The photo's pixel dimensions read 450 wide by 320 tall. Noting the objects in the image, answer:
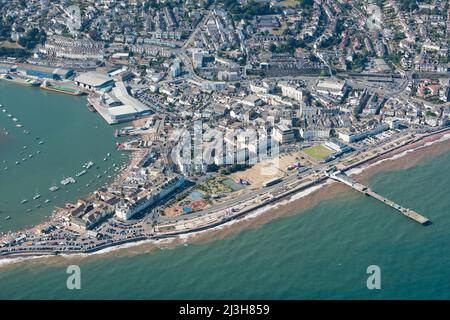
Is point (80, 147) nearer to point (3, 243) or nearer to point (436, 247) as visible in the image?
point (3, 243)

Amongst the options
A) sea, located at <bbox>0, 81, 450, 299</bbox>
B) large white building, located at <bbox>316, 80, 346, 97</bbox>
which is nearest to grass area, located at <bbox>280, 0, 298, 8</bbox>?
large white building, located at <bbox>316, 80, 346, 97</bbox>

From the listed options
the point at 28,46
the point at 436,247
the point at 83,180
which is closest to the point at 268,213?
the point at 436,247

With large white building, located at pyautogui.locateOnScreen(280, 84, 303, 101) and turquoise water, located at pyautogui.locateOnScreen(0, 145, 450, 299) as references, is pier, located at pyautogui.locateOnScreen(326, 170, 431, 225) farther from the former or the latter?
large white building, located at pyautogui.locateOnScreen(280, 84, 303, 101)

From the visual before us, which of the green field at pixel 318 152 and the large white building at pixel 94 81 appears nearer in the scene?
the green field at pixel 318 152

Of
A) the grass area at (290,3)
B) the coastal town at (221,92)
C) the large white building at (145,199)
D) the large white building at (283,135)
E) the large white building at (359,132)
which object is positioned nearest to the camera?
the large white building at (145,199)

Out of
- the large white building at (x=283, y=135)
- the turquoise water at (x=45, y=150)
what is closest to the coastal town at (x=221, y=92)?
the large white building at (x=283, y=135)

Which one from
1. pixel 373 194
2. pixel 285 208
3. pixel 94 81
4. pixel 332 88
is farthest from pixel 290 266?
pixel 94 81

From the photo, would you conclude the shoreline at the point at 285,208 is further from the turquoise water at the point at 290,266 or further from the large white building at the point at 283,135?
the large white building at the point at 283,135
